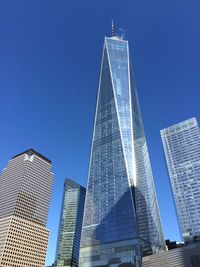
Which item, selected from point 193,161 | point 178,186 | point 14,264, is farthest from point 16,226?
point 193,161

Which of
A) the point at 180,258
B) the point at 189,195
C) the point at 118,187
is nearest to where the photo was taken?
the point at 180,258

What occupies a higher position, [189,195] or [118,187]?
[189,195]

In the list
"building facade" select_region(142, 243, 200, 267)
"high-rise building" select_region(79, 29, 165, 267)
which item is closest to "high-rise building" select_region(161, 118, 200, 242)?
"high-rise building" select_region(79, 29, 165, 267)

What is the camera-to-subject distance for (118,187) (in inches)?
6368

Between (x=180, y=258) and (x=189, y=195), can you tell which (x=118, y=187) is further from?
(x=180, y=258)

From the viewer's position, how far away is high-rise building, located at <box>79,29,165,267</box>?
5674 inches

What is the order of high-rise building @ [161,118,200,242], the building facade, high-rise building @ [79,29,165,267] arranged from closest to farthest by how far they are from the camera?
the building facade → high-rise building @ [79,29,165,267] → high-rise building @ [161,118,200,242]

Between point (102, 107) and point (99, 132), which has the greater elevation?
point (102, 107)

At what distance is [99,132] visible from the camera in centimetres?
19088

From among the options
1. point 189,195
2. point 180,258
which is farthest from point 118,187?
point 180,258

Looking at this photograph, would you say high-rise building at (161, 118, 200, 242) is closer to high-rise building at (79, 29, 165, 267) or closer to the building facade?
high-rise building at (79, 29, 165, 267)

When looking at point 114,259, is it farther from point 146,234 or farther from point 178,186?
point 178,186

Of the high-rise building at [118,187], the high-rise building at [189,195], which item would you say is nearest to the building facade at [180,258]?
the high-rise building at [118,187]

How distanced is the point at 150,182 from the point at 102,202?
32316mm
